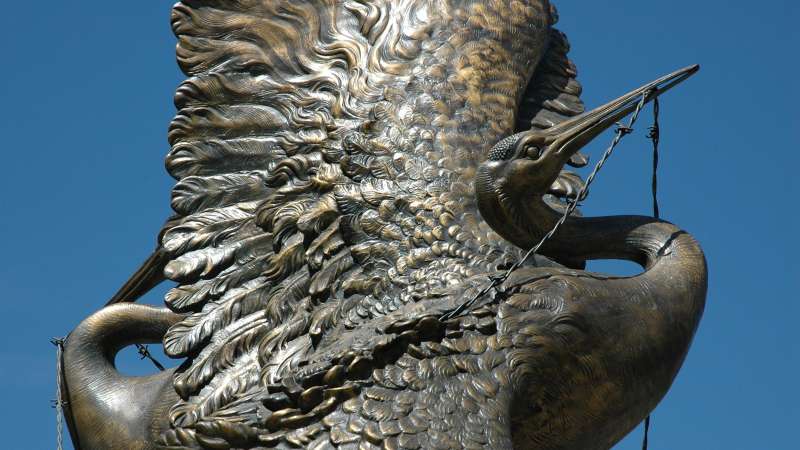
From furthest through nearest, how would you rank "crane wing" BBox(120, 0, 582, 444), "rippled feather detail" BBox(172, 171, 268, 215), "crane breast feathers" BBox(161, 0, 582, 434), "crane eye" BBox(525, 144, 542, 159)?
"rippled feather detail" BBox(172, 171, 268, 215)
"crane breast feathers" BBox(161, 0, 582, 434)
"crane wing" BBox(120, 0, 582, 444)
"crane eye" BBox(525, 144, 542, 159)

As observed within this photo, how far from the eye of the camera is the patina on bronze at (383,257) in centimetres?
1048

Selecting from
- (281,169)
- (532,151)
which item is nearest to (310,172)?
(281,169)

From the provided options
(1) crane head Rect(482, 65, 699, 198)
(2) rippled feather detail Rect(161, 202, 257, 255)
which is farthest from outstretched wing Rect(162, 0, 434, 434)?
(1) crane head Rect(482, 65, 699, 198)

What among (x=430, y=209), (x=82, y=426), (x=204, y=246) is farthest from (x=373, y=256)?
(x=82, y=426)

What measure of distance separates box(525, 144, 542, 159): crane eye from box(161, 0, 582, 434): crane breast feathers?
61 centimetres

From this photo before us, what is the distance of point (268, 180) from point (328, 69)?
0.70 meters

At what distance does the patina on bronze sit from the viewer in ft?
34.4

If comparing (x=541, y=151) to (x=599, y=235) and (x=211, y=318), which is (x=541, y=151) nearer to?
(x=599, y=235)

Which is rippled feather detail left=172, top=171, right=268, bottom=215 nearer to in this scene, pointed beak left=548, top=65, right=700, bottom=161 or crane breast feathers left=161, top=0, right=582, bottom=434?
crane breast feathers left=161, top=0, right=582, bottom=434

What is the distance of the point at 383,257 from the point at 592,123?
A: 1236mm

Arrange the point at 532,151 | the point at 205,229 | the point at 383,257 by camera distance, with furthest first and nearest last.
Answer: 1. the point at 205,229
2. the point at 383,257
3. the point at 532,151

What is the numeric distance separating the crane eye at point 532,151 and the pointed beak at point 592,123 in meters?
0.06

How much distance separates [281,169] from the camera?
1190cm

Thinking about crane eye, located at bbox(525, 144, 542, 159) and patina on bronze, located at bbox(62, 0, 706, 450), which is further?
crane eye, located at bbox(525, 144, 542, 159)
